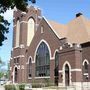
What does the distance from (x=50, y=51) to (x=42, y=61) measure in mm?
3701

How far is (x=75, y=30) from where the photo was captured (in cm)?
4744

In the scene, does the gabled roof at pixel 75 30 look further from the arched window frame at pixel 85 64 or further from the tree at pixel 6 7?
the tree at pixel 6 7

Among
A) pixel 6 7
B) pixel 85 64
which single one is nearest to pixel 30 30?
pixel 85 64

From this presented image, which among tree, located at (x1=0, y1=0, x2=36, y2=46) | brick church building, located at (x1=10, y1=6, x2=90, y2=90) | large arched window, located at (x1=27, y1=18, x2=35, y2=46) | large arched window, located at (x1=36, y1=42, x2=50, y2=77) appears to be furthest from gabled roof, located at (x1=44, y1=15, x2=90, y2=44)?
tree, located at (x1=0, y1=0, x2=36, y2=46)

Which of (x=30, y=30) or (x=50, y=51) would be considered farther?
(x=30, y=30)

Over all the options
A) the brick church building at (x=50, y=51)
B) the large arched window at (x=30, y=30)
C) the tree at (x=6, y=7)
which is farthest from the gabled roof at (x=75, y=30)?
the tree at (x=6, y=7)

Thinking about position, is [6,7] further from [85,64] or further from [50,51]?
[50,51]

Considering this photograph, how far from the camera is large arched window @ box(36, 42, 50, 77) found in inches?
1902

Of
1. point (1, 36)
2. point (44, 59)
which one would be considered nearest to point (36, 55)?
point (44, 59)

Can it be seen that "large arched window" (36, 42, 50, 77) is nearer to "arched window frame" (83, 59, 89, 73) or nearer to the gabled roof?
the gabled roof

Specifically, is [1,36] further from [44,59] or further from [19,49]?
[19,49]

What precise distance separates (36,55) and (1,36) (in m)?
31.6

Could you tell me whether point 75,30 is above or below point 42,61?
above

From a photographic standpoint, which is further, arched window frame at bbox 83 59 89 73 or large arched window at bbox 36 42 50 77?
large arched window at bbox 36 42 50 77
